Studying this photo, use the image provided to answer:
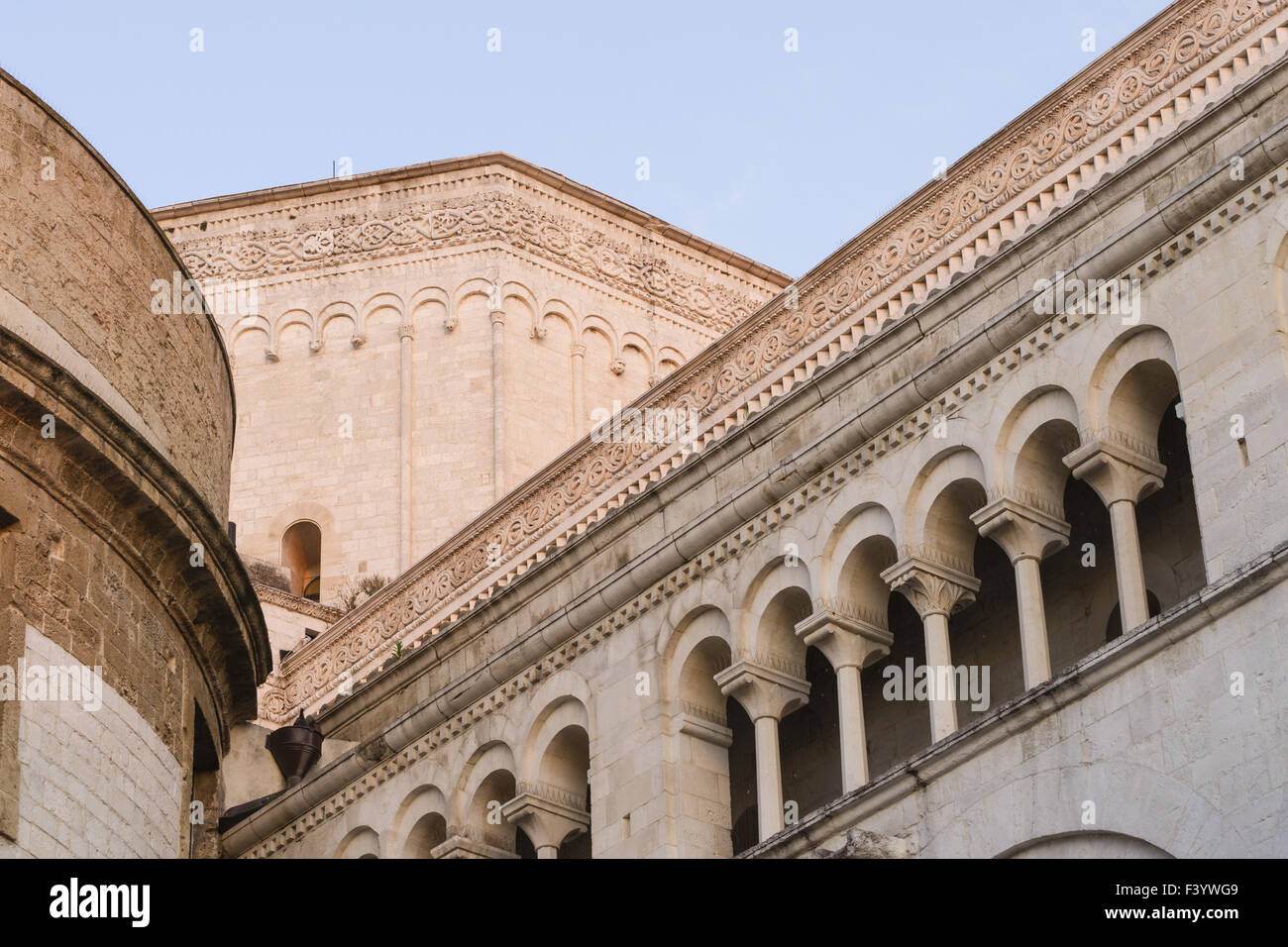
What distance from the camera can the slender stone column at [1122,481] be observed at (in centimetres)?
1844

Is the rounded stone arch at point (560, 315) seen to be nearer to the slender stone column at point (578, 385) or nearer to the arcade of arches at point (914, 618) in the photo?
the slender stone column at point (578, 385)

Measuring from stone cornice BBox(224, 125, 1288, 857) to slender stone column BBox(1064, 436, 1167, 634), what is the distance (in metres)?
1.02

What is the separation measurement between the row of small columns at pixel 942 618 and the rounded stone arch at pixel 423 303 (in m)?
15.7

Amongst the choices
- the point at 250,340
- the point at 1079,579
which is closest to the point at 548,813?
the point at 1079,579

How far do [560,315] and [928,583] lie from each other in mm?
17001

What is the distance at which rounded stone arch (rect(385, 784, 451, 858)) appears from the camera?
79.4 feet

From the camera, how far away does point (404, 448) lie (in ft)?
118

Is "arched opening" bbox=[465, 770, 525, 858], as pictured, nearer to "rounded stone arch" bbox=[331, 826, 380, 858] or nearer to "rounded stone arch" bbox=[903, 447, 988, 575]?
"rounded stone arch" bbox=[331, 826, 380, 858]

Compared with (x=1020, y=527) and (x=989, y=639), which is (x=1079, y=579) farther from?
(x=1020, y=527)

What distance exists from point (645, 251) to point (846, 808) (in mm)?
18889

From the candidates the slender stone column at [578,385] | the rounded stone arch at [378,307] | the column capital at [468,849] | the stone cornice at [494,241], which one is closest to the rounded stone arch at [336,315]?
the rounded stone arch at [378,307]
